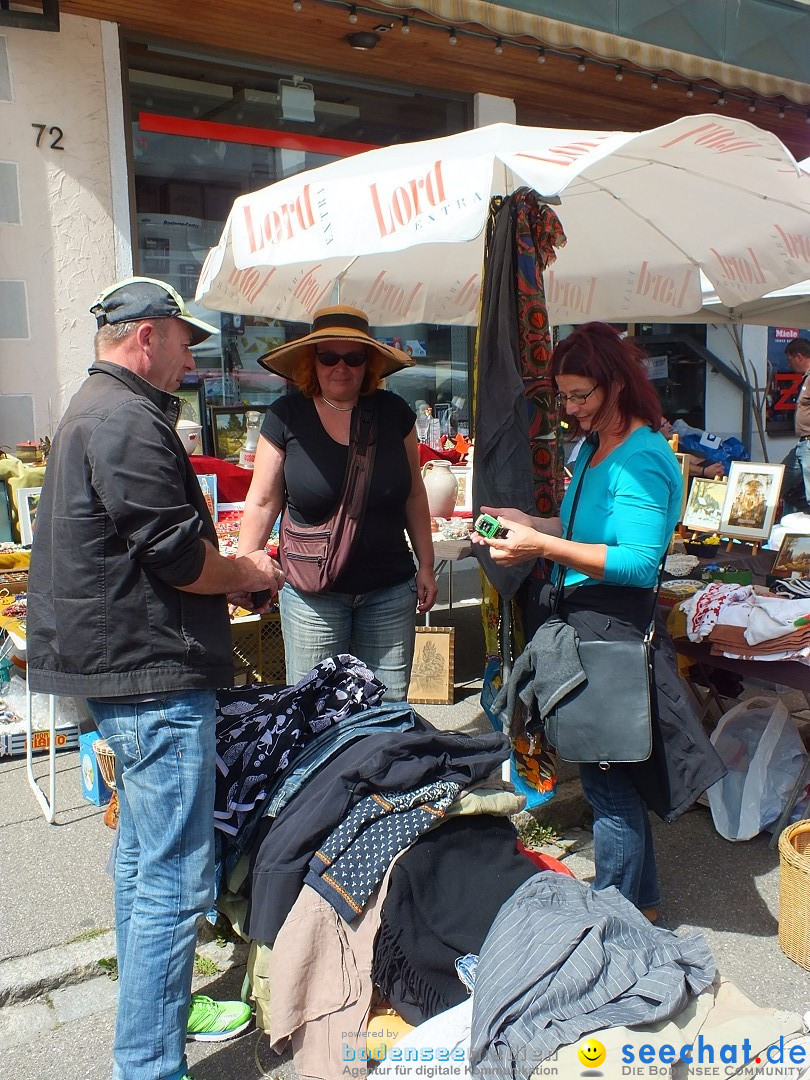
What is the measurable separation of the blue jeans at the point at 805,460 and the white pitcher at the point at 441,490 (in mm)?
2564

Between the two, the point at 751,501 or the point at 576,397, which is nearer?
the point at 576,397

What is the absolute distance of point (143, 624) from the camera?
2.00m

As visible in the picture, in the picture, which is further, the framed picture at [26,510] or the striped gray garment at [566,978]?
the framed picture at [26,510]

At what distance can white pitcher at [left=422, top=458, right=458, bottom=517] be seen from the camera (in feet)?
14.5

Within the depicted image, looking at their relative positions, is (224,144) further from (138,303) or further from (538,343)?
(138,303)

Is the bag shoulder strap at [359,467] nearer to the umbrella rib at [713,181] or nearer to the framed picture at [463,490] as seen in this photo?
the umbrella rib at [713,181]

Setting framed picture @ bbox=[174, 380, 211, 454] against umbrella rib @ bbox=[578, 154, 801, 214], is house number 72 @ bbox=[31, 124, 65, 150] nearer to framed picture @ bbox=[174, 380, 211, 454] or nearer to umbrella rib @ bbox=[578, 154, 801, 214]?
framed picture @ bbox=[174, 380, 211, 454]

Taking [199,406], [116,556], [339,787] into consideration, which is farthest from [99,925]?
[199,406]

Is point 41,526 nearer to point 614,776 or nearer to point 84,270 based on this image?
point 614,776

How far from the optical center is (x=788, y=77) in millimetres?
8008

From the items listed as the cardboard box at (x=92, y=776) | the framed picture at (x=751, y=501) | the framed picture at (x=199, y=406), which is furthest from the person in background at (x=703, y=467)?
the cardboard box at (x=92, y=776)

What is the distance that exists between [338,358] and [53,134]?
363 centimetres

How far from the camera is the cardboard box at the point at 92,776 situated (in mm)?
3584

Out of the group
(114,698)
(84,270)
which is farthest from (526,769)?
(84,270)
